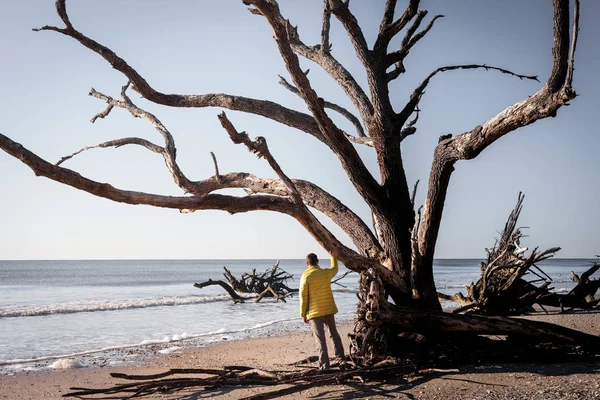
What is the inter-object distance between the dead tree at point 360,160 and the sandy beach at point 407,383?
39.4 inches

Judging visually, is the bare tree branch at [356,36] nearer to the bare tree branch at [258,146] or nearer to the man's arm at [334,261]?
the bare tree branch at [258,146]

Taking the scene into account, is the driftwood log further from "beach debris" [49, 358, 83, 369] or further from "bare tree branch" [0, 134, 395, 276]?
"beach debris" [49, 358, 83, 369]

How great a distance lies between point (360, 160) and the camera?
27.4ft

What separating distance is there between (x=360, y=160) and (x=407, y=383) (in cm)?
335

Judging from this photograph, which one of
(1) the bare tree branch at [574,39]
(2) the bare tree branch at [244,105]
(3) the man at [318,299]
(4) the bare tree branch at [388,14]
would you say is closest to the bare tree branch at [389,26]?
(4) the bare tree branch at [388,14]

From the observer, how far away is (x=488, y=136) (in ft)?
23.5

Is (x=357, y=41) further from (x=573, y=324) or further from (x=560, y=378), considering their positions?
(x=573, y=324)

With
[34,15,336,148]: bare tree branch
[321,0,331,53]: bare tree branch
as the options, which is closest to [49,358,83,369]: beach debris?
[34,15,336,148]: bare tree branch

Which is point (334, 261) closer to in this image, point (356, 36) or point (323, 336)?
point (323, 336)

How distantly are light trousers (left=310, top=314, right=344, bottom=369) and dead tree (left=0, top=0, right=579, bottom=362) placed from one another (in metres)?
0.37

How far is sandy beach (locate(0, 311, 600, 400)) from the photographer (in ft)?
19.7

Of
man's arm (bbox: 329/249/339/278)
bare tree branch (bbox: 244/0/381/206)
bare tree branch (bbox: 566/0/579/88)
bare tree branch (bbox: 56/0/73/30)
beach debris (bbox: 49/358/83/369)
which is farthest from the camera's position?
beach debris (bbox: 49/358/83/369)

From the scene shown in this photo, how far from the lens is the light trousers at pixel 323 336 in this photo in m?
7.52

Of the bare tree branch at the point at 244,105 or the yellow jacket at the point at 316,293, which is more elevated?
the bare tree branch at the point at 244,105
